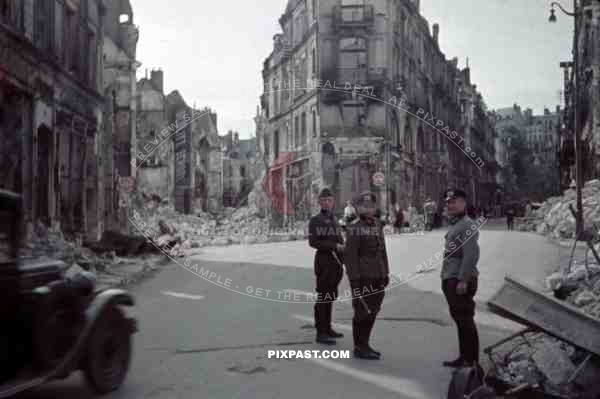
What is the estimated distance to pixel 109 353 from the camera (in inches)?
210

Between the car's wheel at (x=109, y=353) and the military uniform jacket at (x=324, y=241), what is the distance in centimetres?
236

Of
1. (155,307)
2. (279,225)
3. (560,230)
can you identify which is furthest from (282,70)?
(155,307)

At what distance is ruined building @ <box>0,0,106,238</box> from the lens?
49.4ft

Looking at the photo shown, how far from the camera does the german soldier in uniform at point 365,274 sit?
6.24m

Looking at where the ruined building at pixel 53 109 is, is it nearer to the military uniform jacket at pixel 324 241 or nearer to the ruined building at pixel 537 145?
the military uniform jacket at pixel 324 241

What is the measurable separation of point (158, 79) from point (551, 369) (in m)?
54.1

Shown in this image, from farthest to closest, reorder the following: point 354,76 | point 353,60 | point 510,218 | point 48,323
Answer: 1. point 353,60
2. point 354,76
3. point 510,218
4. point 48,323

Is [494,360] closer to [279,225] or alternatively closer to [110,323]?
[110,323]

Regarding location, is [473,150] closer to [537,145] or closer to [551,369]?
[551,369]

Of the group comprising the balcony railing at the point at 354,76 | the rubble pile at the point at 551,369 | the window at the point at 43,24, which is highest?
the balcony railing at the point at 354,76

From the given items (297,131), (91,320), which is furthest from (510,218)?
(91,320)

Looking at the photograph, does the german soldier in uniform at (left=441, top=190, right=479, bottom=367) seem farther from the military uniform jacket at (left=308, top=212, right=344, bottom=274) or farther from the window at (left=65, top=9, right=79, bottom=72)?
the window at (left=65, top=9, right=79, bottom=72)

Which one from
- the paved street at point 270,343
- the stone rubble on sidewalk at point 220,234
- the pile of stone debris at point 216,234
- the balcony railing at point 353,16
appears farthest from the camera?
the balcony railing at point 353,16

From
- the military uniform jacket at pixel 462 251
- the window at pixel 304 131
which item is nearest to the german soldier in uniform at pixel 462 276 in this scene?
the military uniform jacket at pixel 462 251
